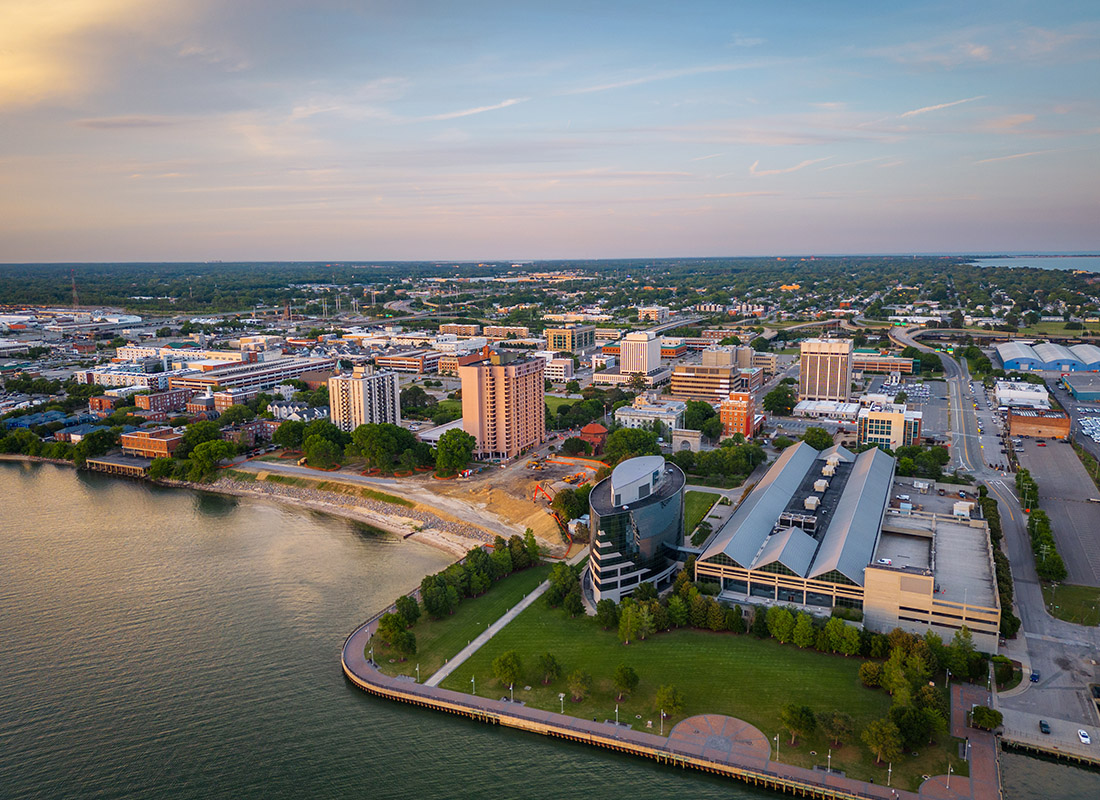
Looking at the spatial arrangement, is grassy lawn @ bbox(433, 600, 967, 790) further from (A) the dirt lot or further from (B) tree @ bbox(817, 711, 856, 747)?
(A) the dirt lot

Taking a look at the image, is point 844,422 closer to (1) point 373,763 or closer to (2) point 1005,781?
(2) point 1005,781

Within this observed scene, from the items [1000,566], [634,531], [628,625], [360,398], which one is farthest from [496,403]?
[1000,566]

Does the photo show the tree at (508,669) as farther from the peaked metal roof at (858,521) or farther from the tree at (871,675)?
the peaked metal roof at (858,521)

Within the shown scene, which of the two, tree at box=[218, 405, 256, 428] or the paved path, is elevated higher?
tree at box=[218, 405, 256, 428]

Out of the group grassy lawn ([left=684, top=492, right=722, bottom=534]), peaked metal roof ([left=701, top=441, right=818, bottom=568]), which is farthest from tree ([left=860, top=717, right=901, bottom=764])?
grassy lawn ([left=684, top=492, right=722, bottom=534])

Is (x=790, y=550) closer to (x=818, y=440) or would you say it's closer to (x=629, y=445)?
(x=629, y=445)

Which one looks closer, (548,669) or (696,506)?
(548,669)
